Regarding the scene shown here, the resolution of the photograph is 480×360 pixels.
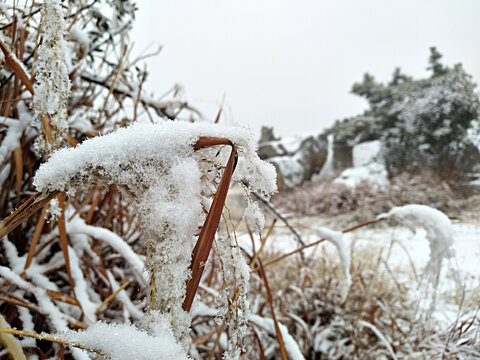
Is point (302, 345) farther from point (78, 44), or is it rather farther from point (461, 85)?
point (461, 85)

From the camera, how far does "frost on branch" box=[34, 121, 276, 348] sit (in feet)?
0.73

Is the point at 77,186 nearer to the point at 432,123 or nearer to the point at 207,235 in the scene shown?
the point at 207,235

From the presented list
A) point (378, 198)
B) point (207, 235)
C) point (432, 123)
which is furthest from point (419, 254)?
point (432, 123)

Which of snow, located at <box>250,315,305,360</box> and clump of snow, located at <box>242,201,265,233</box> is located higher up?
clump of snow, located at <box>242,201,265,233</box>

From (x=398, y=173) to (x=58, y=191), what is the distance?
24.3ft

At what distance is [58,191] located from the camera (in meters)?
0.23

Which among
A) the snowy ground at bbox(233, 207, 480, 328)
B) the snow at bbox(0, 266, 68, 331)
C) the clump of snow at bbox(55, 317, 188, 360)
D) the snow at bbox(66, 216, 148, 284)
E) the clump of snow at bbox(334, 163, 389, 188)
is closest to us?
the clump of snow at bbox(55, 317, 188, 360)

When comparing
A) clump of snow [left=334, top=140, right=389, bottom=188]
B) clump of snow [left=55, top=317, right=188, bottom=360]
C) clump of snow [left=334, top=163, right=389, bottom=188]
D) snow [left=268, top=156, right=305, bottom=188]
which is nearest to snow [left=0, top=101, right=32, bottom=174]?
clump of snow [left=55, top=317, right=188, bottom=360]

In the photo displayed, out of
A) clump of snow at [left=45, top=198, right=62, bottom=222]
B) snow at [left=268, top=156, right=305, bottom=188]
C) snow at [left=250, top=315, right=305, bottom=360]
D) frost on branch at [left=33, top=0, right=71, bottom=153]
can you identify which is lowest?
snow at [left=250, top=315, right=305, bottom=360]

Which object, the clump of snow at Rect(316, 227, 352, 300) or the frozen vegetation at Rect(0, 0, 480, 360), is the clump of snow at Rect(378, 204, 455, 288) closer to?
the frozen vegetation at Rect(0, 0, 480, 360)

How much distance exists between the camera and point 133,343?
0.21 m

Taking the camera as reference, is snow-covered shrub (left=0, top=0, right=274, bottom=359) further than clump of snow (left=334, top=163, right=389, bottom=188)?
No

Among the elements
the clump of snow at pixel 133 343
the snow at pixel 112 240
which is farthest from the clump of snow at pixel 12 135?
the clump of snow at pixel 133 343

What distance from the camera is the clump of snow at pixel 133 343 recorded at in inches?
8.2
